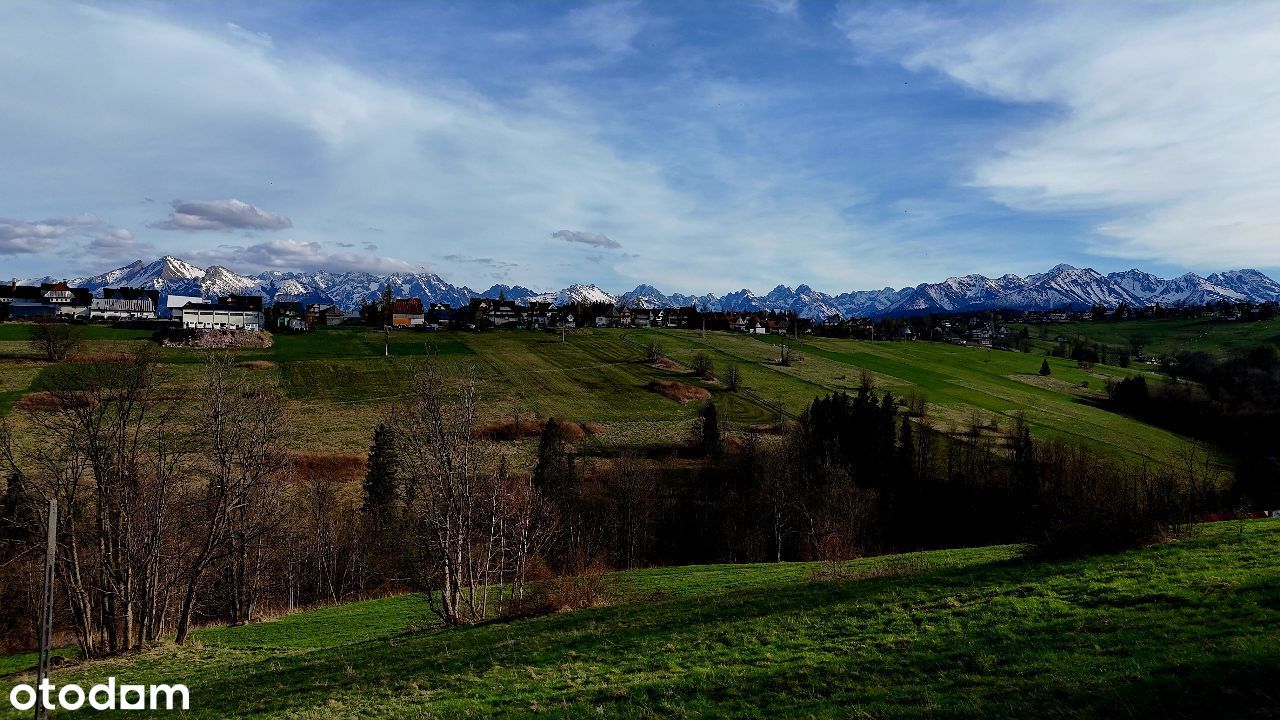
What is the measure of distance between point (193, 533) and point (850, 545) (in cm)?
5802

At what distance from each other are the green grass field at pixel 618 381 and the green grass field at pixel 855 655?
6202 centimetres

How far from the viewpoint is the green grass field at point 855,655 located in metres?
12.3

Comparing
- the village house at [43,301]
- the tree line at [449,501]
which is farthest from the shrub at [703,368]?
the village house at [43,301]

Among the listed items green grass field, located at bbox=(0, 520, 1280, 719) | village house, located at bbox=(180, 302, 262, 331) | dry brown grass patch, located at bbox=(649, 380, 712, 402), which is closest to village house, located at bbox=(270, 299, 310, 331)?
village house, located at bbox=(180, 302, 262, 331)

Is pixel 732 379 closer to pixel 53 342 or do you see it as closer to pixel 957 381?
pixel 957 381

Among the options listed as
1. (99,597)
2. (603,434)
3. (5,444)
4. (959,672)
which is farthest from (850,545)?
(5,444)

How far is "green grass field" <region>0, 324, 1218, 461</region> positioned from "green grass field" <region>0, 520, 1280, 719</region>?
62.0 metres

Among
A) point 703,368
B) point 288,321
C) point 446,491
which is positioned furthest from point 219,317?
point 446,491

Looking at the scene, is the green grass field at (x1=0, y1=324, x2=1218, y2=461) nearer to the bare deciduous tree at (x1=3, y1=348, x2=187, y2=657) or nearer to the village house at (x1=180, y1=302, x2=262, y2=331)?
the village house at (x1=180, y1=302, x2=262, y2=331)

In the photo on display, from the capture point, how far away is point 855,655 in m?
15.8

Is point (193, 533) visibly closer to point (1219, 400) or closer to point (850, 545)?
point (850, 545)

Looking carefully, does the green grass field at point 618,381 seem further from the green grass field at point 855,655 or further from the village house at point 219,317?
the green grass field at point 855,655

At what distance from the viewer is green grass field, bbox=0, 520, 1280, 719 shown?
12328 mm

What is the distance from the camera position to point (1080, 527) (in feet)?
76.9
